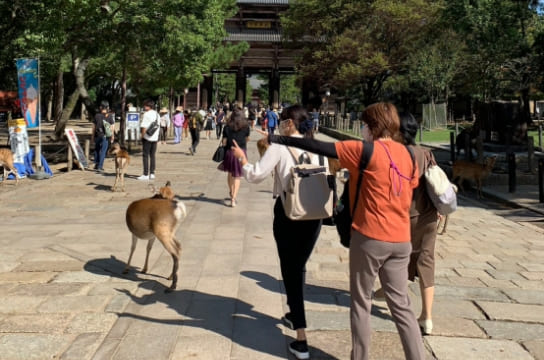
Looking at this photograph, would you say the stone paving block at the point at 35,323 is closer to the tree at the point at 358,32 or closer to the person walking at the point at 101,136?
the person walking at the point at 101,136

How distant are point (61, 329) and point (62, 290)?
949 mm

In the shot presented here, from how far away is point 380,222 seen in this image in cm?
306

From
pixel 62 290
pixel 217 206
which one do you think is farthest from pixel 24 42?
pixel 62 290

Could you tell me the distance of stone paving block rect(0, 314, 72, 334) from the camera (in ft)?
13.1

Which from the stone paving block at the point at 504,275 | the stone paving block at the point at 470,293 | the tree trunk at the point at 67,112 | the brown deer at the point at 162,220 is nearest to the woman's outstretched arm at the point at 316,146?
the brown deer at the point at 162,220

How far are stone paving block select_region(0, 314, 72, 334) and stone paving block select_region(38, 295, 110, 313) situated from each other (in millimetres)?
137

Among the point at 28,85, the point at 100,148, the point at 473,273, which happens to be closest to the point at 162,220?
the point at 473,273

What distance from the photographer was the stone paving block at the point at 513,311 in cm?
455

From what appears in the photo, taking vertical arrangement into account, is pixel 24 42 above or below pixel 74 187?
above

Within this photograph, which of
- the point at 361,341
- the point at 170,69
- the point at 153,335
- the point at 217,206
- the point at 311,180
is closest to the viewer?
the point at 361,341

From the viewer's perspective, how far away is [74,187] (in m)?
11.5

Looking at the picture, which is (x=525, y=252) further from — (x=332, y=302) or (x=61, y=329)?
(x=61, y=329)

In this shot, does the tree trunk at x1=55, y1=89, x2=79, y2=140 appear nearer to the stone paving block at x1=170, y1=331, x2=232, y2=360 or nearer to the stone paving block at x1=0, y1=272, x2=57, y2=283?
the stone paving block at x1=0, y1=272, x2=57, y2=283

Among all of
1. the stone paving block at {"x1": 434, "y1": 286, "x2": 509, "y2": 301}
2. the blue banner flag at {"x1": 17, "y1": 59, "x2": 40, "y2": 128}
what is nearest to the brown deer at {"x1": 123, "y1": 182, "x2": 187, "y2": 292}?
the stone paving block at {"x1": 434, "y1": 286, "x2": 509, "y2": 301}
